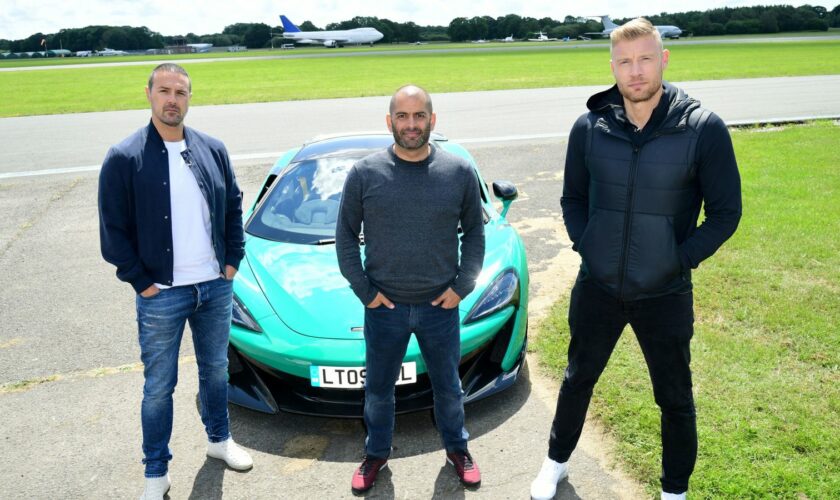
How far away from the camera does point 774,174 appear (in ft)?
29.7

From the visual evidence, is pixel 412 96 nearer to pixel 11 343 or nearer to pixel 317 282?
pixel 317 282

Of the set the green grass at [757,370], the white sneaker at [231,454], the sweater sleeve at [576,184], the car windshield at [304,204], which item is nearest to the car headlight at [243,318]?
the white sneaker at [231,454]

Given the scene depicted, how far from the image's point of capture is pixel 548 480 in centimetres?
291

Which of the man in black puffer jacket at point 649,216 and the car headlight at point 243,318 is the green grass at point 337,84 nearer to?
the car headlight at point 243,318

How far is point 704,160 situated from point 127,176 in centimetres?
226

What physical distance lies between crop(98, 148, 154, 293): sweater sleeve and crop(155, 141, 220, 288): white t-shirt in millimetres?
121

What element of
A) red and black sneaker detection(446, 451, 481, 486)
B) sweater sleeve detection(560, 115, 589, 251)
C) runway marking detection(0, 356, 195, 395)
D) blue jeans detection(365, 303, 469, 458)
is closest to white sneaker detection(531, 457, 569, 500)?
red and black sneaker detection(446, 451, 481, 486)

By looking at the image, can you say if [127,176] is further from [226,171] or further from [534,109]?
[534,109]

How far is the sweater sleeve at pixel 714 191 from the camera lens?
2.31 meters

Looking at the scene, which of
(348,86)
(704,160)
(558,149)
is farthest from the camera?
(348,86)

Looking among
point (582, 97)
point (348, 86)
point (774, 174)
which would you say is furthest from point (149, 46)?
point (774, 174)

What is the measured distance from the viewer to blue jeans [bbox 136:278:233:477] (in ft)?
9.21

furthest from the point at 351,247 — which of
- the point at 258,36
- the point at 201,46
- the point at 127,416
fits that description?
the point at 201,46

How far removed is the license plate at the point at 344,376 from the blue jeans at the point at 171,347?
45 cm
